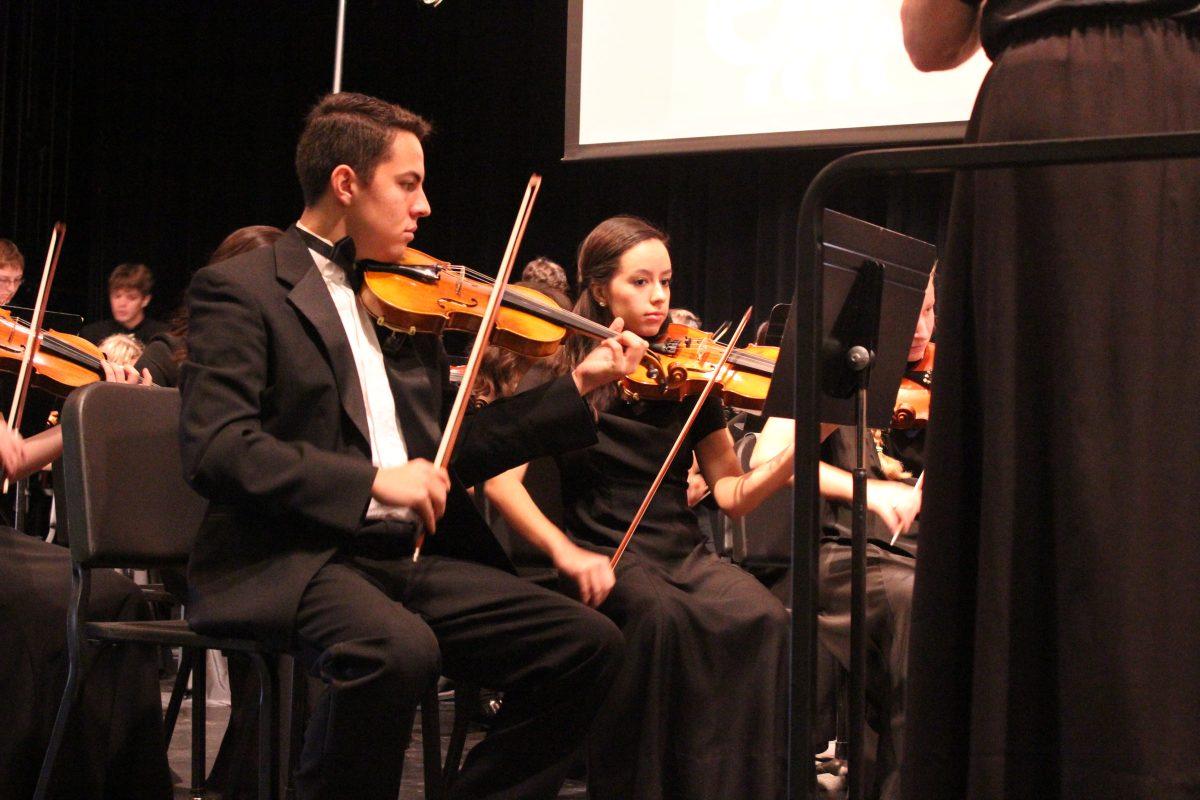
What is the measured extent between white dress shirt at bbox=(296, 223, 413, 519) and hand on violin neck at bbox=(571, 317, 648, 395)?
0.32 meters

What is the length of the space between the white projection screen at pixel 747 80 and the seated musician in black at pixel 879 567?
52.0 inches

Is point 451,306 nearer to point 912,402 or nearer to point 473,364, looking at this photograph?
point 473,364

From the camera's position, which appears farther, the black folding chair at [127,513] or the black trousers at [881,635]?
the black trousers at [881,635]

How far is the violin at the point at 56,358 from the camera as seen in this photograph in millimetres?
2861

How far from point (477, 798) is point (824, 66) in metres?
2.91

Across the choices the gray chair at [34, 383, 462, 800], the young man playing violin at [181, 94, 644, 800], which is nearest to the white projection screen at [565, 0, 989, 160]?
the young man playing violin at [181, 94, 644, 800]

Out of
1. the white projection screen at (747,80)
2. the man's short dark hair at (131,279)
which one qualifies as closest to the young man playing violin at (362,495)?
the white projection screen at (747,80)

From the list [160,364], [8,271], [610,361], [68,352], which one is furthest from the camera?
[8,271]

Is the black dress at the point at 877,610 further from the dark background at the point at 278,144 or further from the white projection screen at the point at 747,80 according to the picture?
the dark background at the point at 278,144

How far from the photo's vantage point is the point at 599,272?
2650 mm

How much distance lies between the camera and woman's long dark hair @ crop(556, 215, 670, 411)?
2.59m

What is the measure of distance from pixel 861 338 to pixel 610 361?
571 millimetres

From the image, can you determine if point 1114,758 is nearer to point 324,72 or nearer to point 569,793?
point 569,793

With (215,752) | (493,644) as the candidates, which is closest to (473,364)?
(493,644)
